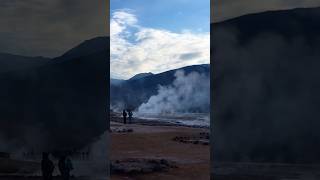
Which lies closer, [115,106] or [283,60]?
[283,60]

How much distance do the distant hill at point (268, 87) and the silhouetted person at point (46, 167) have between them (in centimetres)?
288

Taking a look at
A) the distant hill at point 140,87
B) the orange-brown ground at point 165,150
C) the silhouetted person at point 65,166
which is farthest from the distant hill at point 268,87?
the distant hill at point 140,87

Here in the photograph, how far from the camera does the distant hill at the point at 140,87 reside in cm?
2082

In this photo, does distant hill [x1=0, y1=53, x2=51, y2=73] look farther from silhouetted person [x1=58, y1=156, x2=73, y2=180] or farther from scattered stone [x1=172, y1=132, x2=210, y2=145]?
scattered stone [x1=172, y1=132, x2=210, y2=145]

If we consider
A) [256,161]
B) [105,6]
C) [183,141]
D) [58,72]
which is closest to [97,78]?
[58,72]

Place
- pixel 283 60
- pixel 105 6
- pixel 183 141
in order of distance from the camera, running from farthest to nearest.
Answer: pixel 183 141 < pixel 105 6 < pixel 283 60

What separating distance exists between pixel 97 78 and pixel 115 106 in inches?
575

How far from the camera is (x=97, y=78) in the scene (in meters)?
7.69

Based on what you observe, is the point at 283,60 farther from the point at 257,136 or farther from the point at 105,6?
the point at 105,6

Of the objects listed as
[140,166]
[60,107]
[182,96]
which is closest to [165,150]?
[140,166]

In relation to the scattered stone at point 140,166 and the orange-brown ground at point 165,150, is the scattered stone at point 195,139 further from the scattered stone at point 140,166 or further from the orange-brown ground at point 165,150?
the scattered stone at point 140,166

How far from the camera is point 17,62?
7.82 metres

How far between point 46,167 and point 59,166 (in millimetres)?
225

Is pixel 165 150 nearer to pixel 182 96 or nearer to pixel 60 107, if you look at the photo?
pixel 60 107
